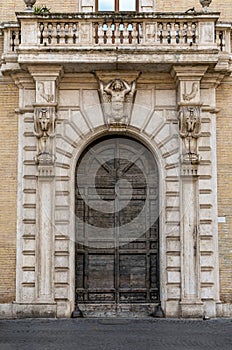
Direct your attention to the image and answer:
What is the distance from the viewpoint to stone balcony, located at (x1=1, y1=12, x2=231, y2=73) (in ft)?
→ 47.9

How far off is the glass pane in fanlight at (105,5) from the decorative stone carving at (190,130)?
3.31m

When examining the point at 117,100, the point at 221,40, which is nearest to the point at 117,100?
the point at 117,100

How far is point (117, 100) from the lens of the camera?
49.5 ft

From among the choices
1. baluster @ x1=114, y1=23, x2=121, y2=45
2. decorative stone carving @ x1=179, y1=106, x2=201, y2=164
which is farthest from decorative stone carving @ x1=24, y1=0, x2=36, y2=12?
decorative stone carving @ x1=179, y1=106, x2=201, y2=164

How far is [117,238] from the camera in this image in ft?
50.1

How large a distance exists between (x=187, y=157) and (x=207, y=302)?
3271 mm

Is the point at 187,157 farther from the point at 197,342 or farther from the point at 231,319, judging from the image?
the point at 197,342

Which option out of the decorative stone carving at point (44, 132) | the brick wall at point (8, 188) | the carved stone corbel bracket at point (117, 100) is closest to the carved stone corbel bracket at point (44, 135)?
the decorative stone carving at point (44, 132)

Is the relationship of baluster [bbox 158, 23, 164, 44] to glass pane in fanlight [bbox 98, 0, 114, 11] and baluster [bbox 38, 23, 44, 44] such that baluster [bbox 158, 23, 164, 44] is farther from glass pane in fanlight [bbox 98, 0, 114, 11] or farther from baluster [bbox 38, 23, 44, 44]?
baluster [bbox 38, 23, 44, 44]

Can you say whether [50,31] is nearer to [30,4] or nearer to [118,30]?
Answer: [30,4]

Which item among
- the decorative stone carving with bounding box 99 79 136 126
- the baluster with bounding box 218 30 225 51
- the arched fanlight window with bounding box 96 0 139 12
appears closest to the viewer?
the decorative stone carving with bounding box 99 79 136 126

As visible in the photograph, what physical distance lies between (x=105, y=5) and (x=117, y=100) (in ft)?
8.71

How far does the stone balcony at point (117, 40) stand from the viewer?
14586mm

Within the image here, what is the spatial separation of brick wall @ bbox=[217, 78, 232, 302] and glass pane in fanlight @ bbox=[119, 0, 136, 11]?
2.97 m
